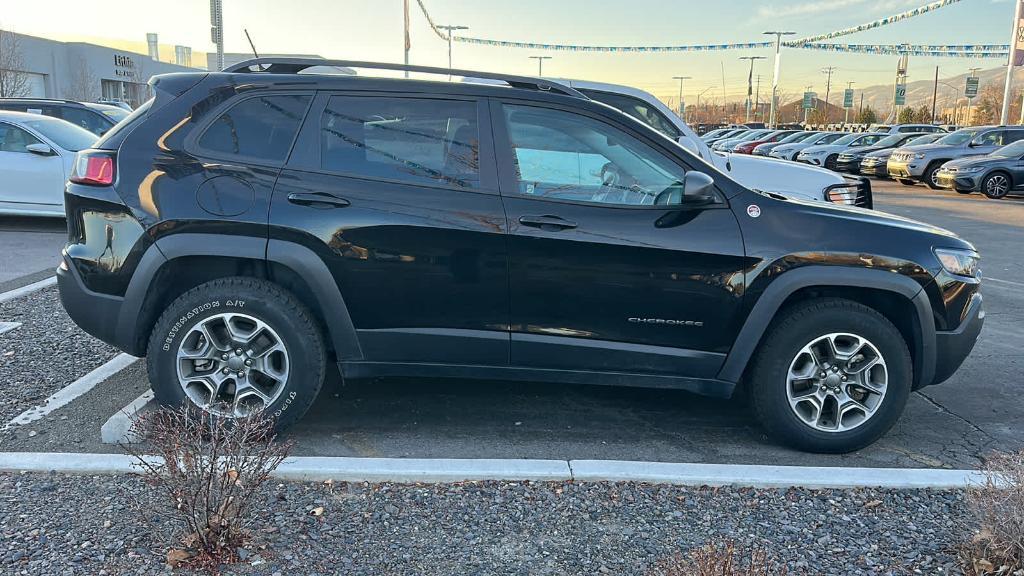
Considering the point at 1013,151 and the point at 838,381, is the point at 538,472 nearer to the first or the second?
the point at 838,381

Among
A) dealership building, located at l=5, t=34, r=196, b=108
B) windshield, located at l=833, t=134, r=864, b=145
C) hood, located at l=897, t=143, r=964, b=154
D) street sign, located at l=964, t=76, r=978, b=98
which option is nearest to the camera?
hood, located at l=897, t=143, r=964, b=154

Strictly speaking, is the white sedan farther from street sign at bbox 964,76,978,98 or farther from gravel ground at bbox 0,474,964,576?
street sign at bbox 964,76,978,98

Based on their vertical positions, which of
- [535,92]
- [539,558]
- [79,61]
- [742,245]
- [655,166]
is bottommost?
[539,558]

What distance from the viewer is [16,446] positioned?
3.81m

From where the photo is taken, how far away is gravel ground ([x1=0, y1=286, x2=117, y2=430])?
448 cm

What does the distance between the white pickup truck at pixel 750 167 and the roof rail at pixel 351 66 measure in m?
3.13

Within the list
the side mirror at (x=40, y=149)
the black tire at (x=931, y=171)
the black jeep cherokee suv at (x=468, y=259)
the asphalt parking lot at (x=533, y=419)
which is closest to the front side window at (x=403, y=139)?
the black jeep cherokee suv at (x=468, y=259)

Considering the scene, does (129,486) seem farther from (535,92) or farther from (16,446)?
(535,92)

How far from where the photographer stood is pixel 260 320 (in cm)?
375

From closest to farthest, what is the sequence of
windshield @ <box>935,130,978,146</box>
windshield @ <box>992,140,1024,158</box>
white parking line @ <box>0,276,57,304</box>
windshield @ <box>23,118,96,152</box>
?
white parking line @ <box>0,276,57,304</box>, windshield @ <box>23,118,96,152</box>, windshield @ <box>992,140,1024,158</box>, windshield @ <box>935,130,978,146</box>

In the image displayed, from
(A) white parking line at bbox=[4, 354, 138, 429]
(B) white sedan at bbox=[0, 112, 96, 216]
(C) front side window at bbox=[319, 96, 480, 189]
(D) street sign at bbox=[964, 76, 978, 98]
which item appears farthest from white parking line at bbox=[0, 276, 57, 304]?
(D) street sign at bbox=[964, 76, 978, 98]

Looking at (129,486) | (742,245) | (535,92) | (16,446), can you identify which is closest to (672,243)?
(742,245)

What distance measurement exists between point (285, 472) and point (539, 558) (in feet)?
4.15

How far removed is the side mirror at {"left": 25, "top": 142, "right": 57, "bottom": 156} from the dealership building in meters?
36.8
